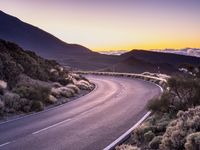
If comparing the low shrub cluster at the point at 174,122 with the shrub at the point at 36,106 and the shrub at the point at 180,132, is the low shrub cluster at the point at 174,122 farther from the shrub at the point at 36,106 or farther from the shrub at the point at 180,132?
the shrub at the point at 36,106

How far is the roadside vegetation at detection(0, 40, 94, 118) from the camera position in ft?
75.3

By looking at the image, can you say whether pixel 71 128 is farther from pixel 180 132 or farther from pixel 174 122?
pixel 180 132

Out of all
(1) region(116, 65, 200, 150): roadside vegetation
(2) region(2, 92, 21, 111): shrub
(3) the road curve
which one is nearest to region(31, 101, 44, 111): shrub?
(3) the road curve

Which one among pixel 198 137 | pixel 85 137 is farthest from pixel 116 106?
pixel 198 137

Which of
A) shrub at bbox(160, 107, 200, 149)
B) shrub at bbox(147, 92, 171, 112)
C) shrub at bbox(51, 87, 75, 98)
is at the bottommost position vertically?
shrub at bbox(51, 87, 75, 98)

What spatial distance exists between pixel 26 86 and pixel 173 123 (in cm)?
1804

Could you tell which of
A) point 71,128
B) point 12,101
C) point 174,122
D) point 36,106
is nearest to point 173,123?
point 174,122

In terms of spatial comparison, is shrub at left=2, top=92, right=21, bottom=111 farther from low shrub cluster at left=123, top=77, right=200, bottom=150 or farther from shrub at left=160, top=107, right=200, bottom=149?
shrub at left=160, top=107, right=200, bottom=149

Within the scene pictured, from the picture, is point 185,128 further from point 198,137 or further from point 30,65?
point 30,65

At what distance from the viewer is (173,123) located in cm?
1200

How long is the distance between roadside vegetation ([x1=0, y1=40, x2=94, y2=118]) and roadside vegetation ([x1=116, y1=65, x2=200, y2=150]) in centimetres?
900

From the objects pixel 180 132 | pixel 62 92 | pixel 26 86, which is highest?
pixel 180 132

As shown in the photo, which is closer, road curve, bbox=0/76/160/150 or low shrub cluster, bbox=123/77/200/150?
low shrub cluster, bbox=123/77/200/150

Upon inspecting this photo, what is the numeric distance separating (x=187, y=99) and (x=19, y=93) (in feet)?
42.1
